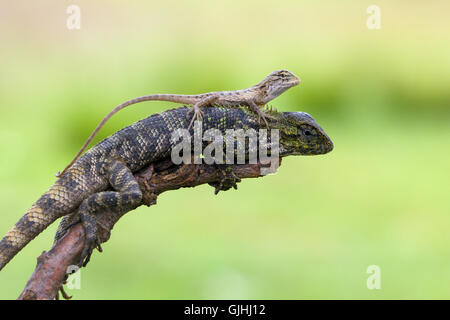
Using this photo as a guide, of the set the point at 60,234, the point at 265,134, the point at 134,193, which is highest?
the point at 265,134

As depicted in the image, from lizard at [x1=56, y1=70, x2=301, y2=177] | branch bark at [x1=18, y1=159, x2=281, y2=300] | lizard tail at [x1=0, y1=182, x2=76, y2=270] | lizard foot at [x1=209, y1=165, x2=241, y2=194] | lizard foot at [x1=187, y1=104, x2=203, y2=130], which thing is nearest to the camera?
branch bark at [x1=18, y1=159, x2=281, y2=300]

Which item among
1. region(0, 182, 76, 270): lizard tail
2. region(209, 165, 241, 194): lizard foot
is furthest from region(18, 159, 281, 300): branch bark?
region(0, 182, 76, 270): lizard tail

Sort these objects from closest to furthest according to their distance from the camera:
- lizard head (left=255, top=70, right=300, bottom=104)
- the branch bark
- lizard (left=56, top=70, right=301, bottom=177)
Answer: the branch bark, lizard (left=56, top=70, right=301, bottom=177), lizard head (left=255, top=70, right=300, bottom=104)

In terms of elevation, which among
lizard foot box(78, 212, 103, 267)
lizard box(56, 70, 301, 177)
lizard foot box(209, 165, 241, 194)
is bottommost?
lizard foot box(78, 212, 103, 267)

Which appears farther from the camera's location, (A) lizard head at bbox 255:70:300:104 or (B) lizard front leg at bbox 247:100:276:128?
(A) lizard head at bbox 255:70:300:104

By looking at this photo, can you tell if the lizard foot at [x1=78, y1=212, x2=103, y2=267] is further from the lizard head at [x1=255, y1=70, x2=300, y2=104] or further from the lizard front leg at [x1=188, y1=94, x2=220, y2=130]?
the lizard head at [x1=255, y1=70, x2=300, y2=104]

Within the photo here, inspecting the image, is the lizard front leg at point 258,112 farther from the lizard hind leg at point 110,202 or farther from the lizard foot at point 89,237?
the lizard foot at point 89,237

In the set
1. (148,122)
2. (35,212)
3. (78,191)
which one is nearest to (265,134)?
(148,122)

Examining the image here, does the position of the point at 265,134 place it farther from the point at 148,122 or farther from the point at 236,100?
the point at 148,122
